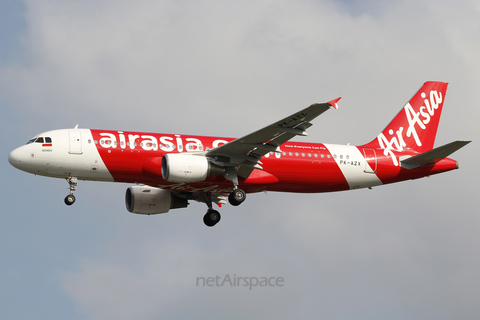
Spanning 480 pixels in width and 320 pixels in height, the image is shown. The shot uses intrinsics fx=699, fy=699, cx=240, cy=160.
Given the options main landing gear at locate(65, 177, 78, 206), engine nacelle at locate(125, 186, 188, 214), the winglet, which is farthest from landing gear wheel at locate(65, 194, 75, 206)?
the winglet

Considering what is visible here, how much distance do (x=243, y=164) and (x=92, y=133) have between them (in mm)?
8088

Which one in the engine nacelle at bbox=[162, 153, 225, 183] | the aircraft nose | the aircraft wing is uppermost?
the aircraft nose

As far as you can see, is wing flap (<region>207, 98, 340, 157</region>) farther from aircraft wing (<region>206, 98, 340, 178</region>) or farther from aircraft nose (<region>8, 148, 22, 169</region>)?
aircraft nose (<region>8, 148, 22, 169</region>)

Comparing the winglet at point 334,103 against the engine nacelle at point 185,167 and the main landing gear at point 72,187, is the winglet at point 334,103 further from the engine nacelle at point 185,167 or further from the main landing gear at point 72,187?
the main landing gear at point 72,187

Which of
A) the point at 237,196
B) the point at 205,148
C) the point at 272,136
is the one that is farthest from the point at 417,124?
the point at 205,148

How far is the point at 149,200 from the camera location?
41375 mm

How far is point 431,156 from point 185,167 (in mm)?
14214

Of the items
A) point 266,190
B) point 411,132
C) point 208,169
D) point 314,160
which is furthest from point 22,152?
point 411,132

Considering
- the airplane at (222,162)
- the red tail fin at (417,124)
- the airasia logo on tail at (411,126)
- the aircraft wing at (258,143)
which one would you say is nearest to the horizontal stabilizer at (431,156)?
the airplane at (222,162)

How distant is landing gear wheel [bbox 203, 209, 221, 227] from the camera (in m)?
41.0

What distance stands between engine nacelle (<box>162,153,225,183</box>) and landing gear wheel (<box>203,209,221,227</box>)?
17.2 ft

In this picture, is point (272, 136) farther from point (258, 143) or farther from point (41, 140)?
point (41, 140)

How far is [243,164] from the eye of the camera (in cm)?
3697

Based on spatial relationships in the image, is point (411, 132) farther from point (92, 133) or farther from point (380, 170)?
point (92, 133)
